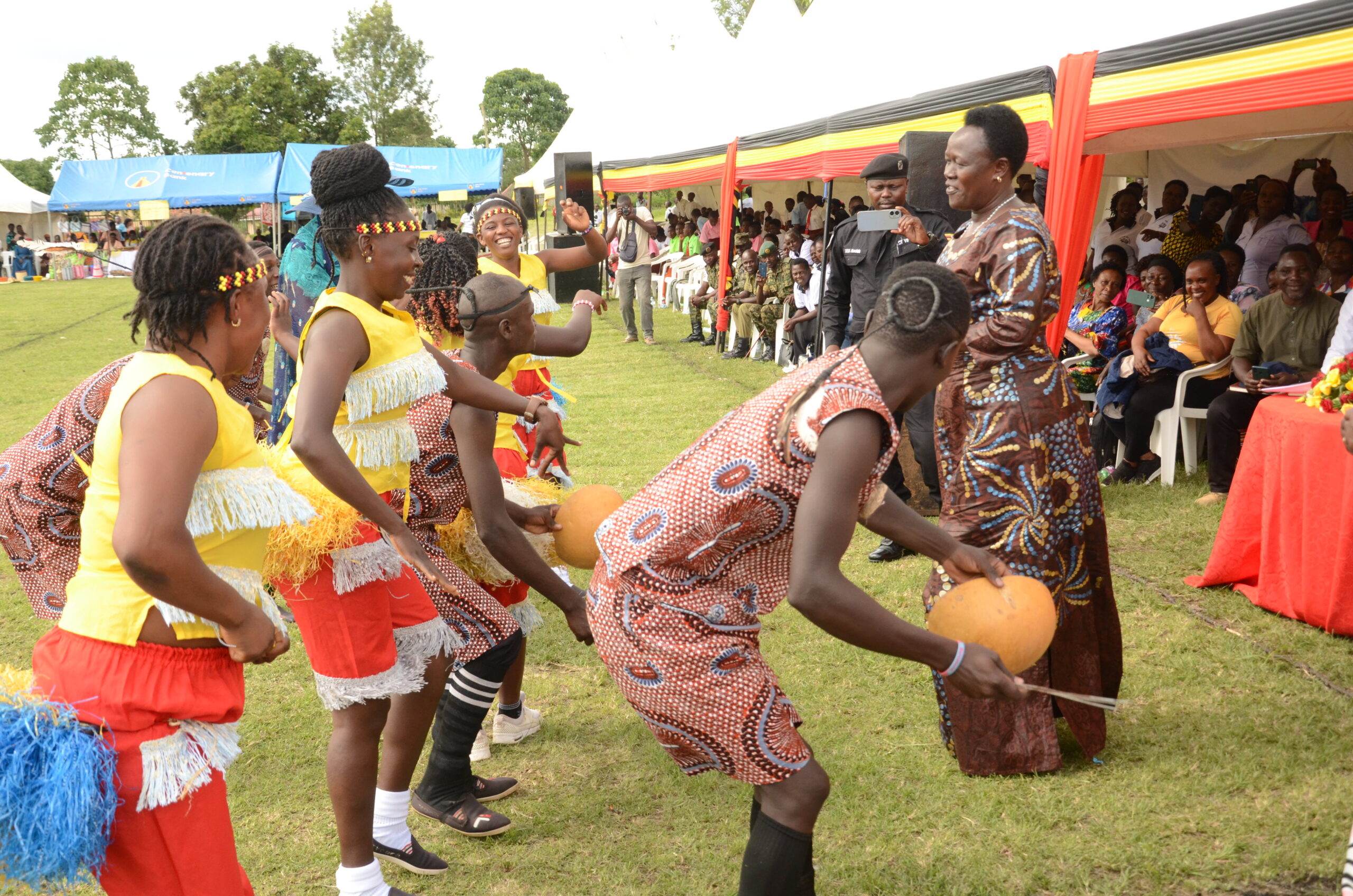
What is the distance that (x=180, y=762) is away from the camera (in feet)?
6.81

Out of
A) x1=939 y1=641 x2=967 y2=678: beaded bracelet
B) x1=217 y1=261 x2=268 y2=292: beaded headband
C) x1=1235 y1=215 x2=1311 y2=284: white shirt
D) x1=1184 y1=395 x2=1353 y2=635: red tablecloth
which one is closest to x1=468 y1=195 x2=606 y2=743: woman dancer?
x1=217 y1=261 x2=268 y2=292: beaded headband

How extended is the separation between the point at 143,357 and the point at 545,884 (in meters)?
2.07

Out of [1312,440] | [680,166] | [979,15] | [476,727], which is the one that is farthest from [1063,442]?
[680,166]

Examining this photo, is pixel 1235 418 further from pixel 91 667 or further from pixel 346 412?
pixel 91 667

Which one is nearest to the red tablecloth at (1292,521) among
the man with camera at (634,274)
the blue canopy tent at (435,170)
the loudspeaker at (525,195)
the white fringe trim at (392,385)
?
the white fringe trim at (392,385)

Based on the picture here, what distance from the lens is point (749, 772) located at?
7.92 feet

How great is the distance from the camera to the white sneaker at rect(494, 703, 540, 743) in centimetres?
426

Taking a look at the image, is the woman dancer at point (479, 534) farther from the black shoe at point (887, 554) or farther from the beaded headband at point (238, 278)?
the black shoe at point (887, 554)

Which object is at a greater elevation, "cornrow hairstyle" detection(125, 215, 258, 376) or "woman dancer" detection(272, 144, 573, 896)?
"cornrow hairstyle" detection(125, 215, 258, 376)

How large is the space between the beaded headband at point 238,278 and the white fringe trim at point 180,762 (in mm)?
876

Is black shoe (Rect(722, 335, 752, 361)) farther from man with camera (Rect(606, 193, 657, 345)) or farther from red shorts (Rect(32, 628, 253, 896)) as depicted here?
red shorts (Rect(32, 628, 253, 896))

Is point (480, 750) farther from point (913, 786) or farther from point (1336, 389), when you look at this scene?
point (1336, 389)

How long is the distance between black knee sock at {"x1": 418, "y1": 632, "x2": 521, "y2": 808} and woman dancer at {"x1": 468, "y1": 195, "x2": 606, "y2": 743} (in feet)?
0.81

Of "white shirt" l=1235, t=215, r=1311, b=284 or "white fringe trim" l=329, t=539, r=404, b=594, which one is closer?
"white fringe trim" l=329, t=539, r=404, b=594
